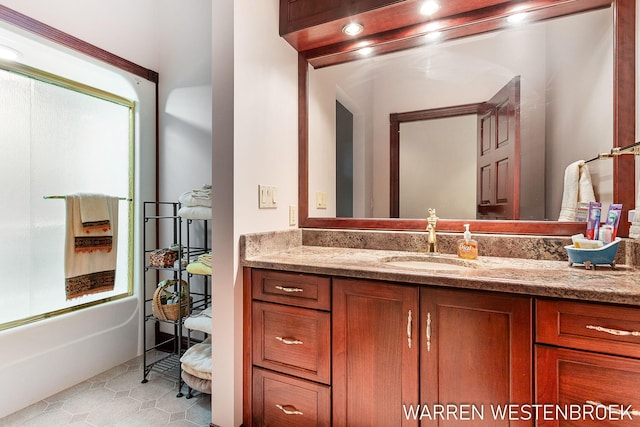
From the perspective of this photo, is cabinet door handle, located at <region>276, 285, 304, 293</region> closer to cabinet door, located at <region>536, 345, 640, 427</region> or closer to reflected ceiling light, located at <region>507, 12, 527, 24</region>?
cabinet door, located at <region>536, 345, 640, 427</region>

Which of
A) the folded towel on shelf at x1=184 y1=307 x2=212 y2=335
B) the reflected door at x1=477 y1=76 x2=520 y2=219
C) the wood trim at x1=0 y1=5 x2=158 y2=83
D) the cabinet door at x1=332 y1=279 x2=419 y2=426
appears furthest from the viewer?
the folded towel on shelf at x1=184 y1=307 x2=212 y2=335

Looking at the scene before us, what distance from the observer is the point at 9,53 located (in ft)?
5.52

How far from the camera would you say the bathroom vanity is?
3.01ft

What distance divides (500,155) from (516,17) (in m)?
0.65

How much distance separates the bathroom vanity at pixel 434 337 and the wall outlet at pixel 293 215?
335 millimetres

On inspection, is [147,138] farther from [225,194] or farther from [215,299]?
[215,299]

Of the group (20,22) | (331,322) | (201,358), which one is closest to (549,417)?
(331,322)

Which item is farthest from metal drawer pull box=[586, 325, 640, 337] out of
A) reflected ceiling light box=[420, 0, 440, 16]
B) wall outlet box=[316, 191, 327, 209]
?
reflected ceiling light box=[420, 0, 440, 16]

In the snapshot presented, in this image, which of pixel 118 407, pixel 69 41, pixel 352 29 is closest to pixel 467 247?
pixel 352 29

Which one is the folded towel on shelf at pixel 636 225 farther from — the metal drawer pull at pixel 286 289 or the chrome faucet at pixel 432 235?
the metal drawer pull at pixel 286 289

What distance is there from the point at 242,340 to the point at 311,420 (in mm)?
453

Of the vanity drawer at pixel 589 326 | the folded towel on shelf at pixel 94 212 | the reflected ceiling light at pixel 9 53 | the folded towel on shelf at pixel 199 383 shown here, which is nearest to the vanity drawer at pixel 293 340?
the folded towel on shelf at pixel 199 383

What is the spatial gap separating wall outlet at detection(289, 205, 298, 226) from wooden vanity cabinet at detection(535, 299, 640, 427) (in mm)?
1243

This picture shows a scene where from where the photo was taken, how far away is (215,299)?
1487mm
